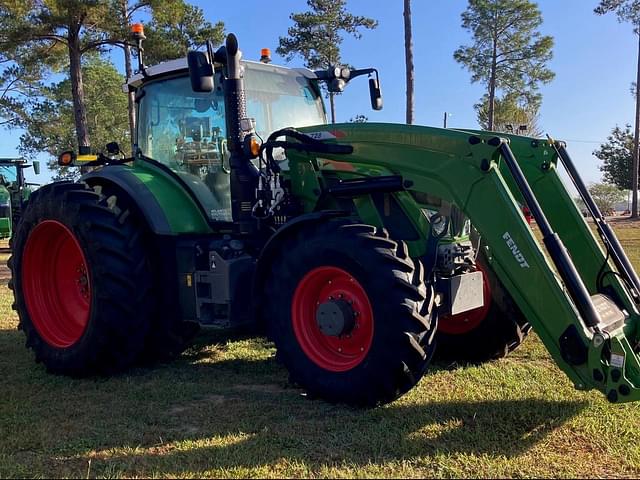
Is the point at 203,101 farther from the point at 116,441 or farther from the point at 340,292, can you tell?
the point at 116,441

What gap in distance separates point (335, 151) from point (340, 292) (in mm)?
1054

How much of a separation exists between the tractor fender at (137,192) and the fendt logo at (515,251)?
2.52 metres

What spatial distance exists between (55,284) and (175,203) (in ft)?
4.96

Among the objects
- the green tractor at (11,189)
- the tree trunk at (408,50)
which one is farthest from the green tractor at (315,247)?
the green tractor at (11,189)

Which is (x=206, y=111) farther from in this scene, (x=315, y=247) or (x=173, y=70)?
(x=315, y=247)

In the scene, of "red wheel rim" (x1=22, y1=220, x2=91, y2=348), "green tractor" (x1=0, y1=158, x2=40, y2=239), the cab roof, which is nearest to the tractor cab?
the cab roof

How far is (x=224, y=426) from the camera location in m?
3.76

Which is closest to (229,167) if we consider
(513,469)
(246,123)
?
(246,123)

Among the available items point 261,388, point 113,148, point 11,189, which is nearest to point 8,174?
point 11,189

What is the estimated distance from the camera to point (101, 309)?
4.67 m

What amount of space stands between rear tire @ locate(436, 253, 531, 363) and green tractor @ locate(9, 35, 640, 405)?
1 cm

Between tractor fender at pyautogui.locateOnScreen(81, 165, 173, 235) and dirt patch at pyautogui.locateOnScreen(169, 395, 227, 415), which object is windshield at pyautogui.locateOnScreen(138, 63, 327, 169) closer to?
tractor fender at pyautogui.locateOnScreen(81, 165, 173, 235)

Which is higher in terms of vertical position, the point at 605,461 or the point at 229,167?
the point at 229,167

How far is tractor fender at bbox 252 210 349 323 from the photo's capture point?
4.03 meters
